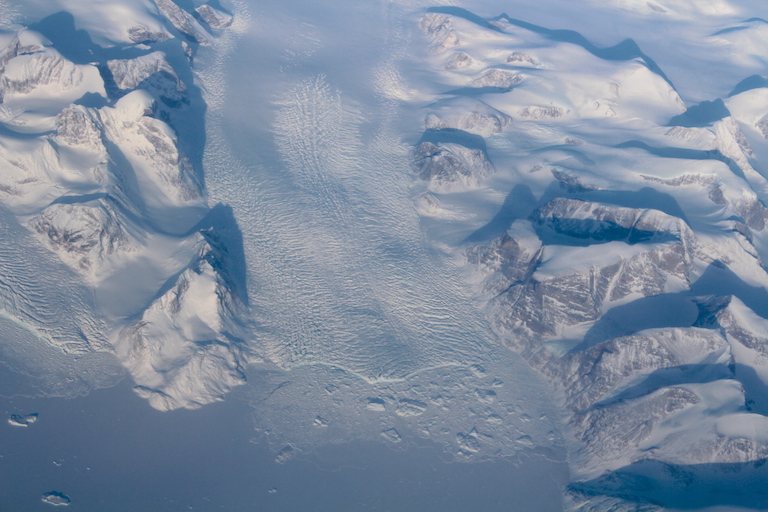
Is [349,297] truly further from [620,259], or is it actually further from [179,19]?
[179,19]

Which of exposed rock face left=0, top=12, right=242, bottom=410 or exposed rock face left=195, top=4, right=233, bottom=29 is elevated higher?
exposed rock face left=195, top=4, right=233, bottom=29

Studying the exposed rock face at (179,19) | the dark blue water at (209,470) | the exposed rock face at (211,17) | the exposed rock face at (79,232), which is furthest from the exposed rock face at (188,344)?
the exposed rock face at (211,17)

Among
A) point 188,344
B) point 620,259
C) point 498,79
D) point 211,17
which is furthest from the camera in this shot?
point 211,17

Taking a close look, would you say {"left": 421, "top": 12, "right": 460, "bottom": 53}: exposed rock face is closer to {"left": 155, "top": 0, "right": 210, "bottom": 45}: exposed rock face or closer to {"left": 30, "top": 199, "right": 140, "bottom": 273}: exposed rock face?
{"left": 155, "top": 0, "right": 210, "bottom": 45}: exposed rock face

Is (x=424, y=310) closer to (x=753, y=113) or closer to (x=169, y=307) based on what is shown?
(x=169, y=307)

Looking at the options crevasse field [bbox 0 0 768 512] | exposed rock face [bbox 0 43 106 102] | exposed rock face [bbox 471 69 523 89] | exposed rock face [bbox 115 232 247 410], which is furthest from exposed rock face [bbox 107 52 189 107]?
exposed rock face [bbox 471 69 523 89]

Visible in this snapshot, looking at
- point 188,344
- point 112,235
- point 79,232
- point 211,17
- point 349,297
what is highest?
point 211,17

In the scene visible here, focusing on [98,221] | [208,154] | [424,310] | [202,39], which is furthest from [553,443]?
[202,39]

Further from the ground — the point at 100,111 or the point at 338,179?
the point at 100,111

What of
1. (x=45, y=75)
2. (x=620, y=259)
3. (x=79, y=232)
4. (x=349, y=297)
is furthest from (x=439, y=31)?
(x=79, y=232)
